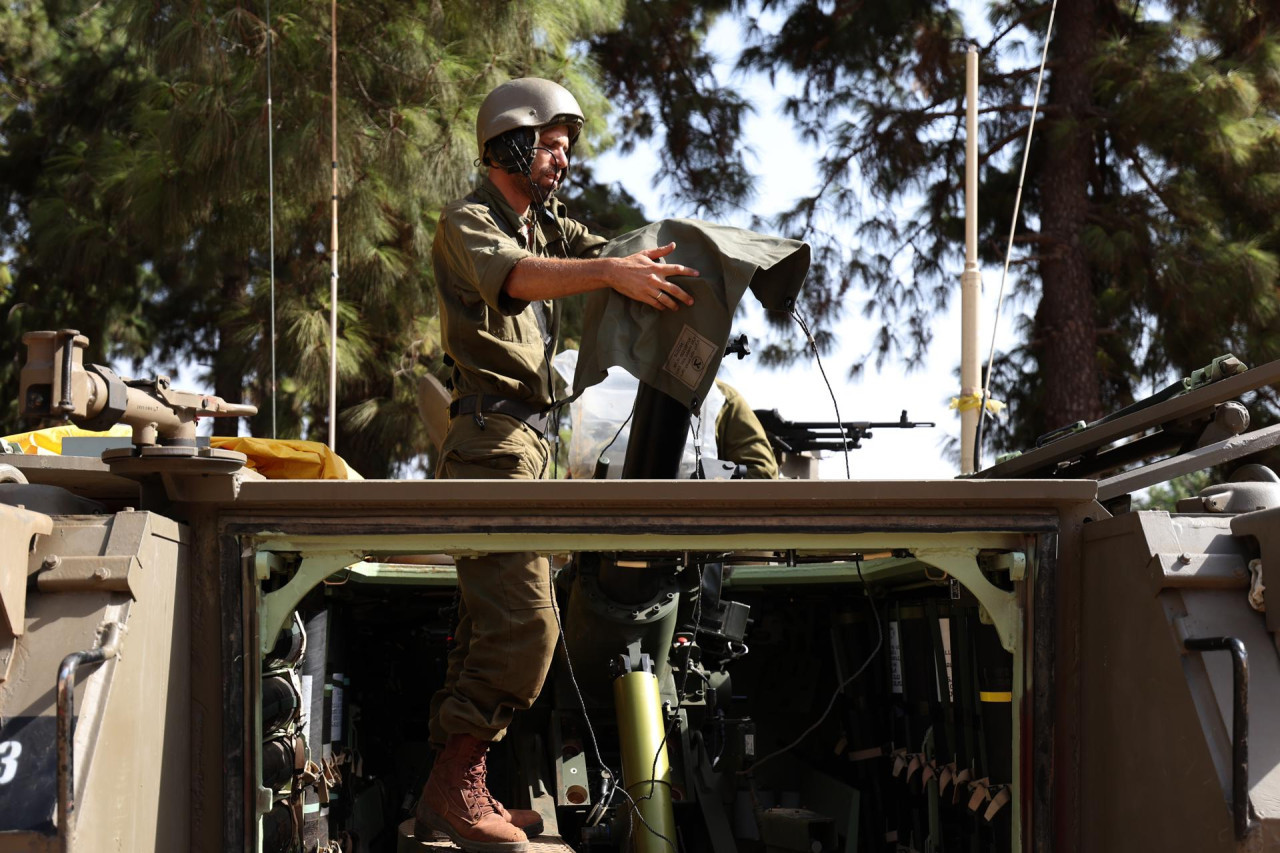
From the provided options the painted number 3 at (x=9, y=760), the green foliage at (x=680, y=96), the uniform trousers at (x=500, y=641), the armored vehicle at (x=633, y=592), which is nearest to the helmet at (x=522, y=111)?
the uniform trousers at (x=500, y=641)

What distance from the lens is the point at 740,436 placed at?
243 inches

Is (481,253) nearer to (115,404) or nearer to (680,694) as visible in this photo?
(115,404)

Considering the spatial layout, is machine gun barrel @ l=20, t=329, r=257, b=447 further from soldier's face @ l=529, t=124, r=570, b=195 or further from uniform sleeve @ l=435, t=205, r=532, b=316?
soldier's face @ l=529, t=124, r=570, b=195

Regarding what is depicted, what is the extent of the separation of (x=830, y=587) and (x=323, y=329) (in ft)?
16.5

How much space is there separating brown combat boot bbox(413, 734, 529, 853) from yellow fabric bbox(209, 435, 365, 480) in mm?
803

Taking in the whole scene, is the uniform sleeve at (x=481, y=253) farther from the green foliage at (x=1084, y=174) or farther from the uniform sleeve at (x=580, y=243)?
the green foliage at (x=1084, y=174)

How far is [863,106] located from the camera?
12.1m

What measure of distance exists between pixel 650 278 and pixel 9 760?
1.56 meters

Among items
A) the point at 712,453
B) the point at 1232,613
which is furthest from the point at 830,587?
the point at 1232,613

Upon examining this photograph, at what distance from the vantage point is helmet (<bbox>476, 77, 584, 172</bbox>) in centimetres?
389

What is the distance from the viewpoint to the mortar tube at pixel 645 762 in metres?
4.00

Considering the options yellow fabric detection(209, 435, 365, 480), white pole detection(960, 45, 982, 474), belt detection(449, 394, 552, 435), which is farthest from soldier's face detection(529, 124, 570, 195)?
white pole detection(960, 45, 982, 474)

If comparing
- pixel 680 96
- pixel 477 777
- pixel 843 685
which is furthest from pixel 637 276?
pixel 680 96

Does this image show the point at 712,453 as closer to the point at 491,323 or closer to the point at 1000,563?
the point at 491,323
